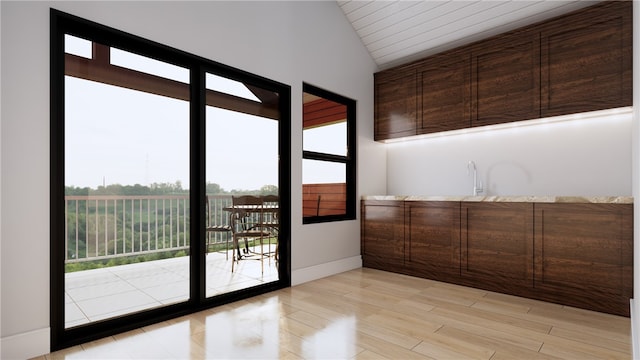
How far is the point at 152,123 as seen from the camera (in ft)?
8.36

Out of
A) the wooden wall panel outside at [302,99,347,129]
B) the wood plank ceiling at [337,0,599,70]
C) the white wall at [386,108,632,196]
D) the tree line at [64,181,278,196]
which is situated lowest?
the tree line at [64,181,278,196]

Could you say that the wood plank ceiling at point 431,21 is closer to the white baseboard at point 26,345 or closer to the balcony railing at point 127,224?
the balcony railing at point 127,224

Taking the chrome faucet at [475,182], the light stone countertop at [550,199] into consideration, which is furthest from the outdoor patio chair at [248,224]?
the chrome faucet at [475,182]

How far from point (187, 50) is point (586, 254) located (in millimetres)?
3407

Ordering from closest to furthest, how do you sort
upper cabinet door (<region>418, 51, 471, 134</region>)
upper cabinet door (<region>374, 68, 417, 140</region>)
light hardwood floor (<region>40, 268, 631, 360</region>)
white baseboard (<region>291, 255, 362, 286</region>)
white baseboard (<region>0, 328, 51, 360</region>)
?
white baseboard (<region>0, 328, 51, 360</region>) → light hardwood floor (<region>40, 268, 631, 360</region>) → white baseboard (<region>291, 255, 362, 286</region>) → upper cabinet door (<region>418, 51, 471, 134</region>) → upper cabinet door (<region>374, 68, 417, 140</region>)

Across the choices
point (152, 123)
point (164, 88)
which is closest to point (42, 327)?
point (152, 123)

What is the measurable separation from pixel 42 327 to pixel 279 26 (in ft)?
9.46

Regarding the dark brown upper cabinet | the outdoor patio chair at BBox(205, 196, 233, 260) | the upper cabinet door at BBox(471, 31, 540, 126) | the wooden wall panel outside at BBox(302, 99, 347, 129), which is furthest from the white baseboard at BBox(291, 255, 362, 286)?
the upper cabinet door at BBox(471, 31, 540, 126)

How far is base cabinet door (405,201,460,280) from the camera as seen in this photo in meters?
3.38

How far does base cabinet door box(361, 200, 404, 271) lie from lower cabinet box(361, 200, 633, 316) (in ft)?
0.04

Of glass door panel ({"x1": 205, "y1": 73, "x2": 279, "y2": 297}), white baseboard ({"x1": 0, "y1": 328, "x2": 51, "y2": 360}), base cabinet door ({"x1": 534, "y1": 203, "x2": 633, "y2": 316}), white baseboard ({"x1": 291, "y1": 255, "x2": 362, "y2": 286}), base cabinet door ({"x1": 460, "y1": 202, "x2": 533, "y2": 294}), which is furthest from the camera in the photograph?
white baseboard ({"x1": 291, "y1": 255, "x2": 362, "y2": 286})

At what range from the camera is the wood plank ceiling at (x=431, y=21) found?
127 inches

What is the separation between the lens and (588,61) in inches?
112

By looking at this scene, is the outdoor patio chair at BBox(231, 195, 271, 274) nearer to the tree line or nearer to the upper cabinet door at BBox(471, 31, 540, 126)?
the tree line
